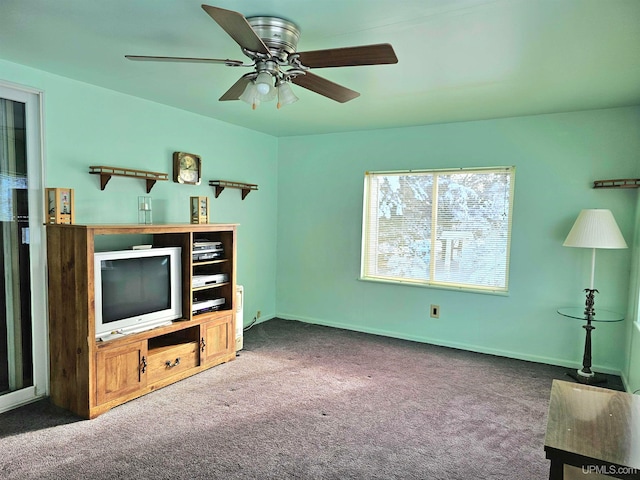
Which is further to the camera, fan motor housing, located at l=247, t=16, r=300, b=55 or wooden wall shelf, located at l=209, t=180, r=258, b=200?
wooden wall shelf, located at l=209, t=180, r=258, b=200

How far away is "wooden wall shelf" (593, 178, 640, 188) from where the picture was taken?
10.7ft

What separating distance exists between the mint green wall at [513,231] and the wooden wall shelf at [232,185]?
67 centimetres

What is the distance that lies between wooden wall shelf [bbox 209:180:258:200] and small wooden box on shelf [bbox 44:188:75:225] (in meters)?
1.53

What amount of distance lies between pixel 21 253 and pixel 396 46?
9.30 ft

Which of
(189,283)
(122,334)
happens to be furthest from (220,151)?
(122,334)

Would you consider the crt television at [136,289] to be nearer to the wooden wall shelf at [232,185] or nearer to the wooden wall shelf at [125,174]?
the wooden wall shelf at [125,174]

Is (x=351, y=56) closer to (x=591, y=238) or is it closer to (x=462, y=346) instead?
(x=591, y=238)

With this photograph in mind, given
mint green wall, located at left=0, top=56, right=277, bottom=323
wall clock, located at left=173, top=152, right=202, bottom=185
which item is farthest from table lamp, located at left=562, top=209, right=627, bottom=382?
wall clock, located at left=173, top=152, right=202, bottom=185

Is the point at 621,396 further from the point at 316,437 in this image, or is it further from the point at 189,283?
the point at 189,283

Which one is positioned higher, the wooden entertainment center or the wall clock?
the wall clock

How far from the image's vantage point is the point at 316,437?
2492 millimetres

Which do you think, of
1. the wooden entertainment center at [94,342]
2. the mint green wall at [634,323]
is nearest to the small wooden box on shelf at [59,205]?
the wooden entertainment center at [94,342]

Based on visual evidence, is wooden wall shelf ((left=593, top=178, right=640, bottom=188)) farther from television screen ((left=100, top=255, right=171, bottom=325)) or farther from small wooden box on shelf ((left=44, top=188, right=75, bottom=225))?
small wooden box on shelf ((left=44, top=188, right=75, bottom=225))

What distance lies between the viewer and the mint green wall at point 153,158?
2.93m
